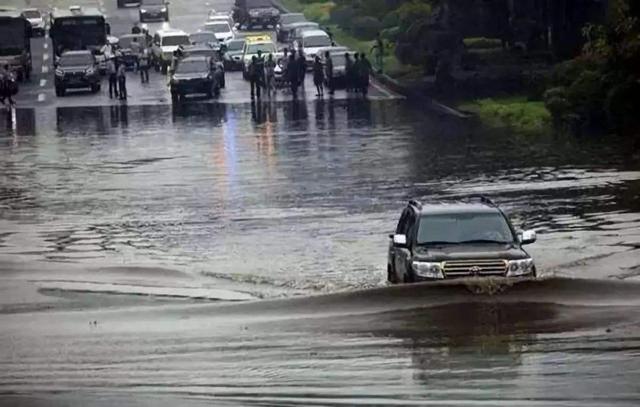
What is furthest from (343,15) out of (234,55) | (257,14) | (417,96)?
(417,96)

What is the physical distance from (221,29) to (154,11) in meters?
12.7

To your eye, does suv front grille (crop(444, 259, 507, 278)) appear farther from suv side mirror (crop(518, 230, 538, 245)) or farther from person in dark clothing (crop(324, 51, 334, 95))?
person in dark clothing (crop(324, 51, 334, 95))

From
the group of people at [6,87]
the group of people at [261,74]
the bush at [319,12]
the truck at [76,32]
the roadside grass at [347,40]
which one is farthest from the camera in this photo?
the bush at [319,12]

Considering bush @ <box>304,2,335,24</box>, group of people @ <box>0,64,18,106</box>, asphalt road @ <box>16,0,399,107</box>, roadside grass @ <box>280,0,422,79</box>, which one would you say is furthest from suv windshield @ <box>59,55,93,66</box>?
bush @ <box>304,2,335,24</box>

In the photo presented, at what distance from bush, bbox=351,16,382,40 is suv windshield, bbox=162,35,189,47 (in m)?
10.7

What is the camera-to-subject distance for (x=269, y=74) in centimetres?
6438

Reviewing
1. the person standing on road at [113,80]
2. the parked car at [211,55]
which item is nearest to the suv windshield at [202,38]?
the parked car at [211,55]

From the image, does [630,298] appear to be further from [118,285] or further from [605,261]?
[118,285]

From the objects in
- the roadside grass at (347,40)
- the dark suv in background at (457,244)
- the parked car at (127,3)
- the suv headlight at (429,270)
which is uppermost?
the dark suv in background at (457,244)

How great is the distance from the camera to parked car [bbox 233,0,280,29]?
91.0 metres

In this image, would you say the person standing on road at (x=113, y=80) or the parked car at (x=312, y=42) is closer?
the person standing on road at (x=113, y=80)

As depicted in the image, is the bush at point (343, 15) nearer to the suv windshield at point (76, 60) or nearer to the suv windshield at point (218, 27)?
the suv windshield at point (218, 27)

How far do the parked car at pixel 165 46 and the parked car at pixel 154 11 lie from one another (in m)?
18.4

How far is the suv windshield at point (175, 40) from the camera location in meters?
75.8
